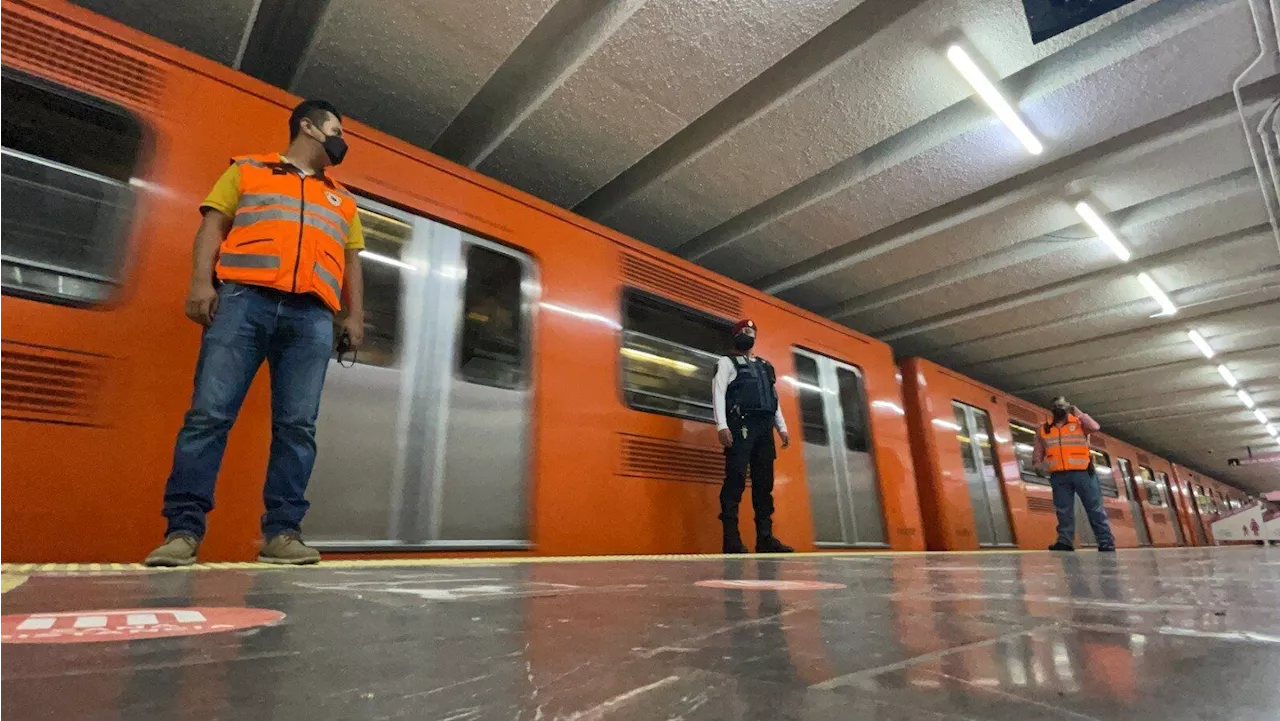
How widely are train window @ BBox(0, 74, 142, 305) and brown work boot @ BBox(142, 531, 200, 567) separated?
1.07 metres

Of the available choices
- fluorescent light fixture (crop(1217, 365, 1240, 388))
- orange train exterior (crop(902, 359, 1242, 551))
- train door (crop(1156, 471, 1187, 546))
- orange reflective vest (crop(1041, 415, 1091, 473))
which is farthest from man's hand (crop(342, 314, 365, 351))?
train door (crop(1156, 471, 1187, 546))

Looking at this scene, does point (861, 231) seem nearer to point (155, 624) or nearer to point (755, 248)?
point (755, 248)

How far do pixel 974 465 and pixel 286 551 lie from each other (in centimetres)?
768

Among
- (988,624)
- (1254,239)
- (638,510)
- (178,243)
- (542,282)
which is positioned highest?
(1254,239)

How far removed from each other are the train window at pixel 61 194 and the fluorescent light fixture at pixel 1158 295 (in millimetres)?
8518

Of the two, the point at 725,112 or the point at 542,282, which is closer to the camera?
the point at 542,282

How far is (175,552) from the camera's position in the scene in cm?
178

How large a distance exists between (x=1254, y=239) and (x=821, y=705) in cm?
798

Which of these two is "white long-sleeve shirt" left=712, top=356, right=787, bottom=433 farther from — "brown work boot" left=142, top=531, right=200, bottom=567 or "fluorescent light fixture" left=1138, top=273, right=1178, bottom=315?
"fluorescent light fixture" left=1138, top=273, right=1178, bottom=315

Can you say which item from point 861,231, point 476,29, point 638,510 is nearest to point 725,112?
point 476,29

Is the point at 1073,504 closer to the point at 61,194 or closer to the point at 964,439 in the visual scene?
the point at 964,439

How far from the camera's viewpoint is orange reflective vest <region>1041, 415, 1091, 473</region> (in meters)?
6.14

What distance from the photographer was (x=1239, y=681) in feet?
1.55

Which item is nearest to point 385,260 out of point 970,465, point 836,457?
point 836,457
